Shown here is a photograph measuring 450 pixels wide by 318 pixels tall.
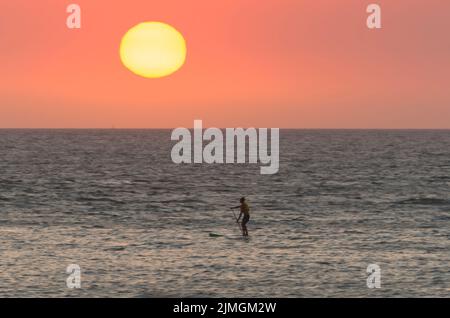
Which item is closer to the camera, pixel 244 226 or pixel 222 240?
pixel 222 240

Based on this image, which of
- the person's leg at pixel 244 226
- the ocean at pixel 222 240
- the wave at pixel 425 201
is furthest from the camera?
the wave at pixel 425 201

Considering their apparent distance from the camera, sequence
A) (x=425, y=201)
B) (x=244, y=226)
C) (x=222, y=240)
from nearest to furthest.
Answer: (x=222, y=240)
(x=244, y=226)
(x=425, y=201)

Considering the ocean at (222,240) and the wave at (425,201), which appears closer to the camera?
the ocean at (222,240)

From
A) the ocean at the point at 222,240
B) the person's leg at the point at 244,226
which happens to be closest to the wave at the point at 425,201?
the ocean at the point at 222,240

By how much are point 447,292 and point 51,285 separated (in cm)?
1622

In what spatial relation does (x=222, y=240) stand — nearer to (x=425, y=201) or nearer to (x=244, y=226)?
(x=244, y=226)

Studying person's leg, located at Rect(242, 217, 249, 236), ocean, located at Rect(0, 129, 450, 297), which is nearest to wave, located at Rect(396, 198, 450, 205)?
ocean, located at Rect(0, 129, 450, 297)

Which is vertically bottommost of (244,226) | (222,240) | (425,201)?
(222,240)

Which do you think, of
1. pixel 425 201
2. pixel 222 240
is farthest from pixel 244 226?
pixel 425 201

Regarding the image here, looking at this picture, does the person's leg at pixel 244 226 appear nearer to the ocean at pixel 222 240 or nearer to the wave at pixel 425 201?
the ocean at pixel 222 240
